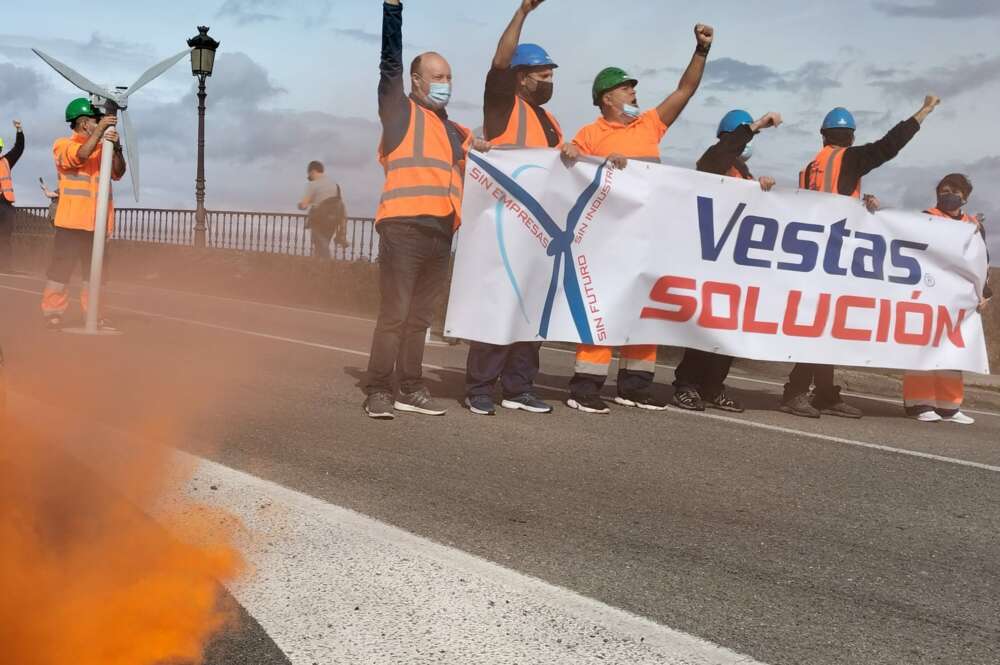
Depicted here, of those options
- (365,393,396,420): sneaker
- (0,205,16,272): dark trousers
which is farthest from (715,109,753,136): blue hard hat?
(0,205,16,272): dark trousers

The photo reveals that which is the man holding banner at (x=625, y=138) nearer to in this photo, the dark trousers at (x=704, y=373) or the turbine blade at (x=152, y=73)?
the dark trousers at (x=704, y=373)

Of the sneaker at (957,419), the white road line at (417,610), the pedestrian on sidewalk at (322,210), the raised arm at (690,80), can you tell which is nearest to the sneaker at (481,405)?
the raised arm at (690,80)

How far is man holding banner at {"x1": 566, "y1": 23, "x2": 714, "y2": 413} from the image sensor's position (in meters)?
7.12

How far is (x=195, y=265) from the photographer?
2138 cm

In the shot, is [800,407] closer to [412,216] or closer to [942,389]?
[942,389]

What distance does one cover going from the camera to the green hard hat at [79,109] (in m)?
10.8

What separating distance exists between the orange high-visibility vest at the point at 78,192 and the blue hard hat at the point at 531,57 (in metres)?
5.99

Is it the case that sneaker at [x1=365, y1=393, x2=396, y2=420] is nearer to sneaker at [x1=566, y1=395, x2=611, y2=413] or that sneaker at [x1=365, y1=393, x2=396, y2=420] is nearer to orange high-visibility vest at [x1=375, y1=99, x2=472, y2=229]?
orange high-visibility vest at [x1=375, y1=99, x2=472, y2=229]

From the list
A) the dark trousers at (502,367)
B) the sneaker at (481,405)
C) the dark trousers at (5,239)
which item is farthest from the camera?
the dark trousers at (5,239)

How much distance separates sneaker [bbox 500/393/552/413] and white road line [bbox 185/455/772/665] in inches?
131

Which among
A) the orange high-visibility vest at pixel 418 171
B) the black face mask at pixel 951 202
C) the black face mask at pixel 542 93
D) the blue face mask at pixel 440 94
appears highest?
the black face mask at pixel 542 93

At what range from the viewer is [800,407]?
7.88 meters

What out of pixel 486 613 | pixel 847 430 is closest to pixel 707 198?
pixel 847 430

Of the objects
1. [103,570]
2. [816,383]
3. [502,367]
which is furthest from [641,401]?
[103,570]
